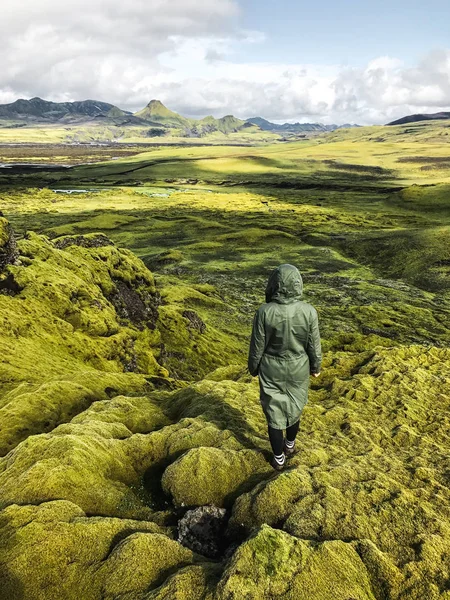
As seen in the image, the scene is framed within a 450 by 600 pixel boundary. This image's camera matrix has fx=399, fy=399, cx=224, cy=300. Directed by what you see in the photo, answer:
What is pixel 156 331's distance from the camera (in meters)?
25.0

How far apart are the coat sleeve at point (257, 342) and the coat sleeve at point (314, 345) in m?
1.01

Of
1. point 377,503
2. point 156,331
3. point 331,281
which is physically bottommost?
point 331,281

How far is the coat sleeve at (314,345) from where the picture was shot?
841 centimetres

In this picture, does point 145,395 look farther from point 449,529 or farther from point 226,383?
point 449,529

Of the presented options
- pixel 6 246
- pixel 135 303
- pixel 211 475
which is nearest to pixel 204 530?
pixel 211 475

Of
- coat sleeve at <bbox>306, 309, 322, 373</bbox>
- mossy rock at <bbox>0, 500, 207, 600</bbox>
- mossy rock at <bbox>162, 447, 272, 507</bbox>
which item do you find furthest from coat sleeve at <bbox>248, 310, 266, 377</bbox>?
mossy rock at <bbox>0, 500, 207, 600</bbox>

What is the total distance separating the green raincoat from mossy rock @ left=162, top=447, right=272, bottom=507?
115cm

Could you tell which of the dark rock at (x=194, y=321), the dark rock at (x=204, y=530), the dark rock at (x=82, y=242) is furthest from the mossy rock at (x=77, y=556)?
the dark rock at (x=82, y=242)

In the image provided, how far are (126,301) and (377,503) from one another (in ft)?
67.9

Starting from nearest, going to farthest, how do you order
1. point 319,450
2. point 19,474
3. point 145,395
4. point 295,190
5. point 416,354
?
point 19,474
point 319,450
point 145,395
point 416,354
point 295,190

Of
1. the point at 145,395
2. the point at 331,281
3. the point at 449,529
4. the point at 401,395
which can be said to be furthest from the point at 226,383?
the point at 331,281

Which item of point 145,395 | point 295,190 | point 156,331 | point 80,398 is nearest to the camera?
point 80,398

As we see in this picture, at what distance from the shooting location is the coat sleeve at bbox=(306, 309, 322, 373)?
27.6ft

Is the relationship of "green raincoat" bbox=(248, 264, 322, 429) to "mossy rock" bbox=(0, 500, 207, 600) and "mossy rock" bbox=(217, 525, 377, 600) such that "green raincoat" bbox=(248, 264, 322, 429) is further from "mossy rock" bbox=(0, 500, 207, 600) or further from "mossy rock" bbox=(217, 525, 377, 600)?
"mossy rock" bbox=(0, 500, 207, 600)
